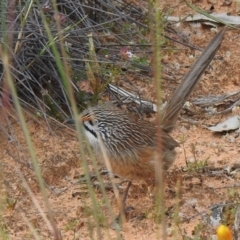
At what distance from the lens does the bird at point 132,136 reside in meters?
4.88

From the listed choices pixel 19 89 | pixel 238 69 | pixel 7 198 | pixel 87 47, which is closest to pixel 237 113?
pixel 238 69

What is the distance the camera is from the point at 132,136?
199 inches

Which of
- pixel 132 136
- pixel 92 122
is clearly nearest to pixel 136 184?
pixel 132 136

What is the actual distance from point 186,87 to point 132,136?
482 millimetres

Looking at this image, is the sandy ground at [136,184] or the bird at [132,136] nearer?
the sandy ground at [136,184]

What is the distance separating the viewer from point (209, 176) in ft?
17.4

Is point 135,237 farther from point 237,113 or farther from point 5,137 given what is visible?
point 237,113

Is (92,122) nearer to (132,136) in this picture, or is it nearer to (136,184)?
(132,136)

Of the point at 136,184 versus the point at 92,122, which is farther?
the point at 136,184

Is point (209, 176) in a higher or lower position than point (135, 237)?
higher

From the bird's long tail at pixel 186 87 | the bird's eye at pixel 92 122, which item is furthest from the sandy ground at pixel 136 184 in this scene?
the bird's eye at pixel 92 122

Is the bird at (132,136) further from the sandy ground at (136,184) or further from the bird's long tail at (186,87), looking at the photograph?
the sandy ground at (136,184)

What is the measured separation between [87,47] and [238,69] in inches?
58.5

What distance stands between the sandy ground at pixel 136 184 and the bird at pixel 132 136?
239 millimetres
